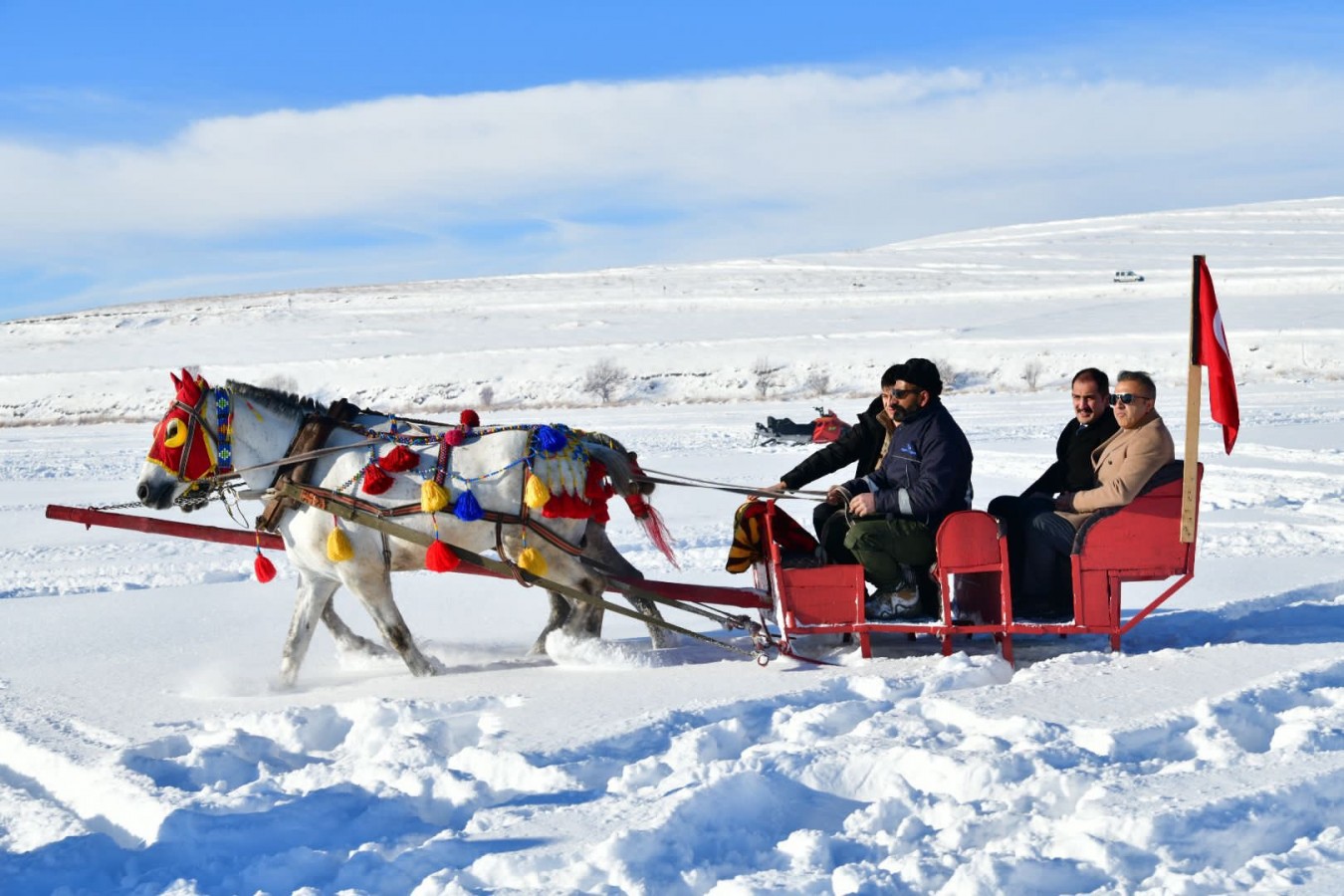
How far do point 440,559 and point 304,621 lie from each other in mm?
759

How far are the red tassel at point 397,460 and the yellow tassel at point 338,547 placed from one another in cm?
35

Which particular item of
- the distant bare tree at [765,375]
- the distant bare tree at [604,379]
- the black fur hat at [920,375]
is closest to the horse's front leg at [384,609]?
the black fur hat at [920,375]

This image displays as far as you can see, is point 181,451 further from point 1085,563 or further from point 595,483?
point 1085,563

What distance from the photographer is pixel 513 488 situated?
619 cm

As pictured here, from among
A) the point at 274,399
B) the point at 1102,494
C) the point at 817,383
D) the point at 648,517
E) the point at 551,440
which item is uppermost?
the point at 274,399

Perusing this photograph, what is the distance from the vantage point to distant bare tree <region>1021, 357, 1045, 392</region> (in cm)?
3691

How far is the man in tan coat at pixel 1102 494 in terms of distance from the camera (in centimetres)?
582

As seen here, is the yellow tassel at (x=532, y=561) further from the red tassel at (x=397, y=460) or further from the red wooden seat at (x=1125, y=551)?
the red wooden seat at (x=1125, y=551)

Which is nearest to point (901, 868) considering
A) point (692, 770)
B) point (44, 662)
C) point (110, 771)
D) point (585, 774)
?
point (692, 770)

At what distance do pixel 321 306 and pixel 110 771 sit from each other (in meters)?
61.0

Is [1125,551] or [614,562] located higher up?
[1125,551]

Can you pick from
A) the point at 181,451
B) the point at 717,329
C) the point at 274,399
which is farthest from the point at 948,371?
the point at 181,451

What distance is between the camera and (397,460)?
602 cm

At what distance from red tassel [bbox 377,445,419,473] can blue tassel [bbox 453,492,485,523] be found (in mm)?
301
